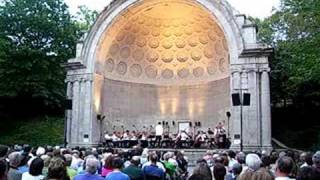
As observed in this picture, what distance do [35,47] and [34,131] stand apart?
243 inches

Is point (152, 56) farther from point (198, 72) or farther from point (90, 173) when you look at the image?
point (90, 173)

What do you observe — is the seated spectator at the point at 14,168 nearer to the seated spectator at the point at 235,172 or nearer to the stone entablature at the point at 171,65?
the seated spectator at the point at 235,172

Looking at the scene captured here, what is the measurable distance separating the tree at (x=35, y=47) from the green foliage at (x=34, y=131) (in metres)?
1.54

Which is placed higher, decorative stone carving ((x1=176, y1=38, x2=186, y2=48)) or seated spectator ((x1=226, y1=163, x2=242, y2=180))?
decorative stone carving ((x1=176, y1=38, x2=186, y2=48))

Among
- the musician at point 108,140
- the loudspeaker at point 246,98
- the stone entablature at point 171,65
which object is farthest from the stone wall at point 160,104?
the loudspeaker at point 246,98

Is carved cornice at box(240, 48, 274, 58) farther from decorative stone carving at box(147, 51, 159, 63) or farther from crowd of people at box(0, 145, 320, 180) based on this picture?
crowd of people at box(0, 145, 320, 180)

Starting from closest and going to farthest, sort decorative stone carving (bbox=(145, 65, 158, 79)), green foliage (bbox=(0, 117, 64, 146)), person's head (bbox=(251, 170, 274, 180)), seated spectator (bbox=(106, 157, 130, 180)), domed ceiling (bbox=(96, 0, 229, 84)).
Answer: person's head (bbox=(251, 170, 274, 180)) → seated spectator (bbox=(106, 157, 130, 180)) → domed ceiling (bbox=(96, 0, 229, 84)) → decorative stone carving (bbox=(145, 65, 158, 79)) → green foliage (bbox=(0, 117, 64, 146))

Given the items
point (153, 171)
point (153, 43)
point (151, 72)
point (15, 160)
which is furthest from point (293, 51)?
point (15, 160)

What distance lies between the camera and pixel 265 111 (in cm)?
1908

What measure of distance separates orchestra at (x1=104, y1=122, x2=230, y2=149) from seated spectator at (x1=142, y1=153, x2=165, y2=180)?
11891 millimetres

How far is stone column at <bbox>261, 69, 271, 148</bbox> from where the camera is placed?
1892cm

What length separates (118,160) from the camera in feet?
20.5

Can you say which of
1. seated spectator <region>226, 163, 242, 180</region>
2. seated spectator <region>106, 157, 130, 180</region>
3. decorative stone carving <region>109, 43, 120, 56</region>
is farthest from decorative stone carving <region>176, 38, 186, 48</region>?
seated spectator <region>106, 157, 130, 180</region>

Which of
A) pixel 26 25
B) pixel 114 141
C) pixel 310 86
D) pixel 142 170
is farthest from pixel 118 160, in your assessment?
pixel 26 25
